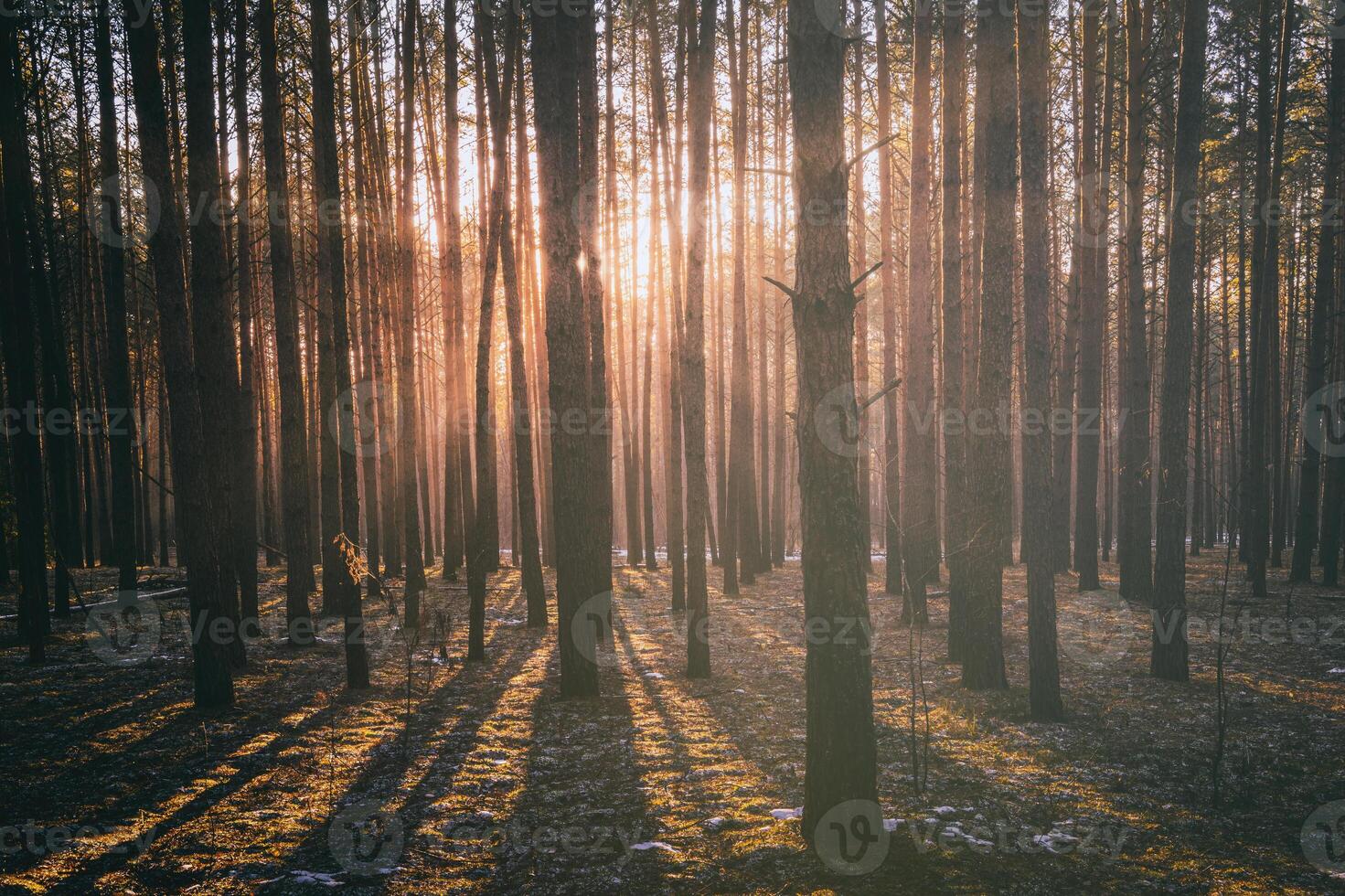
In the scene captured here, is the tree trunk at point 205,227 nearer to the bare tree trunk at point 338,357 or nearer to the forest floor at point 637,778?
the bare tree trunk at point 338,357

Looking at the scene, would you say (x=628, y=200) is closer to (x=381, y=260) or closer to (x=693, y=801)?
(x=381, y=260)

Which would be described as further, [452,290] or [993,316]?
[452,290]

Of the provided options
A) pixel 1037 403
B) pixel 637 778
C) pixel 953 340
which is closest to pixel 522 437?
pixel 953 340

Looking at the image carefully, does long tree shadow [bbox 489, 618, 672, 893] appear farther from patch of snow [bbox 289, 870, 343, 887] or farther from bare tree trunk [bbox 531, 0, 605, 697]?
bare tree trunk [bbox 531, 0, 605, 697]

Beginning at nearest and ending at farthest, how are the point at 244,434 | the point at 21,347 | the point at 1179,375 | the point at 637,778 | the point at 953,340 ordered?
1. the point at 637,778
2. the point at 1179,375
3. the point at 21,347
4. the point at 953,340
5. the point at 244,434

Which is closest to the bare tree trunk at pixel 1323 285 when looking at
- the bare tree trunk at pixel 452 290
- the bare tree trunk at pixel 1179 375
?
the bare tree trunk at pixel 1179 375

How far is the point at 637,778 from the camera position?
18.0 feet

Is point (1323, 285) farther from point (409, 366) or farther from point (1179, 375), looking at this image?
point (409, 366)

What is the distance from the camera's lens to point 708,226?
63.2ft

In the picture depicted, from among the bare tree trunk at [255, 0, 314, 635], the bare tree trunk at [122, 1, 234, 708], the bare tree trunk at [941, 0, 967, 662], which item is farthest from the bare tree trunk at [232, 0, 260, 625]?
the bare tree trunk at [941, 0, 967, 662]

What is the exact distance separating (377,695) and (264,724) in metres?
1.31

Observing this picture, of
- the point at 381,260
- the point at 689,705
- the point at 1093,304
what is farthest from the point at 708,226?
the point at 689,705

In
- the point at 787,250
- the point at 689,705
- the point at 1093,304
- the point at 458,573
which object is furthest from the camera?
the point at 787,250

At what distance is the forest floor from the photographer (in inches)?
158
